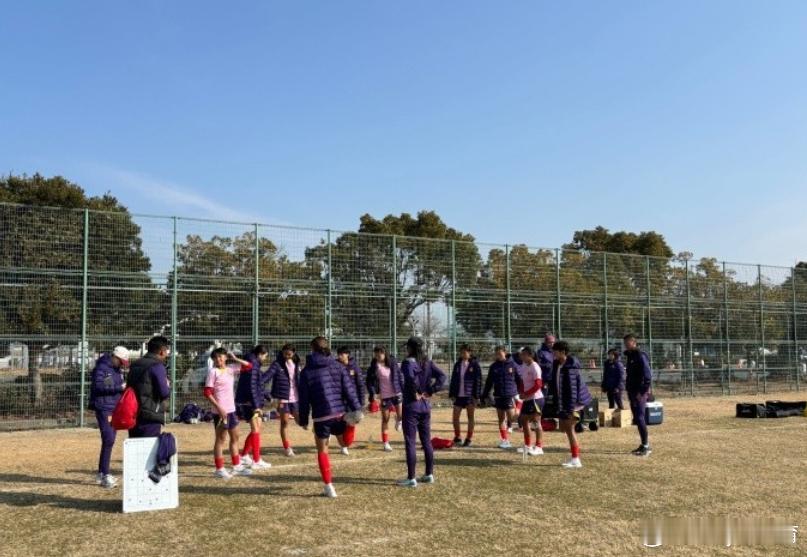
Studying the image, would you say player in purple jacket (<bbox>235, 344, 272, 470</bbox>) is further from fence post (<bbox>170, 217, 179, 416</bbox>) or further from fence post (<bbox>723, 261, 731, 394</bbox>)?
fence post (<bbox>723, 261, 731, 394</bbox>)

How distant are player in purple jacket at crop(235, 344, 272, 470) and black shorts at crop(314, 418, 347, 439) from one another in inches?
81.1

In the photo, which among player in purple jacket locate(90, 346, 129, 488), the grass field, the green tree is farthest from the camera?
the green tree

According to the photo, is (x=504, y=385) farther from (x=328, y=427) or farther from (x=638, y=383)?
(x=328, y=427)

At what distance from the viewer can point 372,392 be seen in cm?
1316

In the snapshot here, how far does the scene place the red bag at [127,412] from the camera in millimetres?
8055

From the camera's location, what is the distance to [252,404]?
10.8 m

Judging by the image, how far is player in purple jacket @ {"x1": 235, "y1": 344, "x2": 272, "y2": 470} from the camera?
1050cm

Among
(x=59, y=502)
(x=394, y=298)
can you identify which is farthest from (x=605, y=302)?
(x=59, y=502)

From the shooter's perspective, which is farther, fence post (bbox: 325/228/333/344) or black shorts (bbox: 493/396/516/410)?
fence post (bbox: 325/228/333/344)

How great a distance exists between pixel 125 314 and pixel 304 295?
4.36 m

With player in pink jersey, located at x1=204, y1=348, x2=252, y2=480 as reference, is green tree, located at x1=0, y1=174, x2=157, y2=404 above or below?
above

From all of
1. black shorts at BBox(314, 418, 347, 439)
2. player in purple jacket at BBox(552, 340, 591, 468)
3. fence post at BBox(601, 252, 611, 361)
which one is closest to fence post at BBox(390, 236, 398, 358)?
fence post at BBox(601, 252, 611, 361)

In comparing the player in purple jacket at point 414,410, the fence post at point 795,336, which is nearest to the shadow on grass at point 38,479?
the player in purple jacket at point 414,410

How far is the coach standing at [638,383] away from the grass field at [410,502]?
0.61 m
